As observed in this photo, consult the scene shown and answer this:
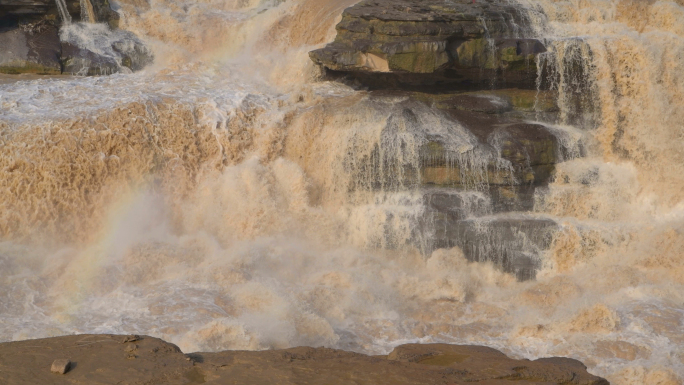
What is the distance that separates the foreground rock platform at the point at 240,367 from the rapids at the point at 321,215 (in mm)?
1488

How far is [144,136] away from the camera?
10.9 metres

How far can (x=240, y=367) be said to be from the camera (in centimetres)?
620

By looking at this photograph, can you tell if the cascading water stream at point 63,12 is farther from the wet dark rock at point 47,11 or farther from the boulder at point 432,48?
the boulder at point 432,48

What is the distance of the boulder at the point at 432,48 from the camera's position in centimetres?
1142

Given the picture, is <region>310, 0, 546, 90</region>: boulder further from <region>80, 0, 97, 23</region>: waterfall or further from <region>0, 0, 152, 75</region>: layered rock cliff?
<region>80, 0, 97, 23</region>: waterfall

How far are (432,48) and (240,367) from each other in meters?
6.80

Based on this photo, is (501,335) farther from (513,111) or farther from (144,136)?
(144,136)

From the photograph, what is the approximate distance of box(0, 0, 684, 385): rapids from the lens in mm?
8688

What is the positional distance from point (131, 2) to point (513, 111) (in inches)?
351

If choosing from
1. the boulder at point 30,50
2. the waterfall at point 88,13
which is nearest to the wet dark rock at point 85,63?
the boulder at point 30,50

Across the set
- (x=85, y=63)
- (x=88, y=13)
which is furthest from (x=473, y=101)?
(x=88, y=13)

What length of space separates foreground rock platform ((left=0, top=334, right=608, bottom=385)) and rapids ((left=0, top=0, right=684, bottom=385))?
1.49m

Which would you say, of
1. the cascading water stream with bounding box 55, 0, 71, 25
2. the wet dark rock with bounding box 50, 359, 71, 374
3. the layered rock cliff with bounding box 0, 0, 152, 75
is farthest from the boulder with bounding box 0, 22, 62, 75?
the wet dark rock with bounding box 50, 359, 71, 374

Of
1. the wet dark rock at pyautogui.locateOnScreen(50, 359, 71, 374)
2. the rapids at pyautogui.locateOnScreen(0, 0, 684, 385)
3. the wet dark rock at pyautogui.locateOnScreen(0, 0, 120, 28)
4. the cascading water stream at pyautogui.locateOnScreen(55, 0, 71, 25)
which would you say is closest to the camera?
the wet dark rock at pyautogui.locateOnScreen(50, 359, 71, 374)
